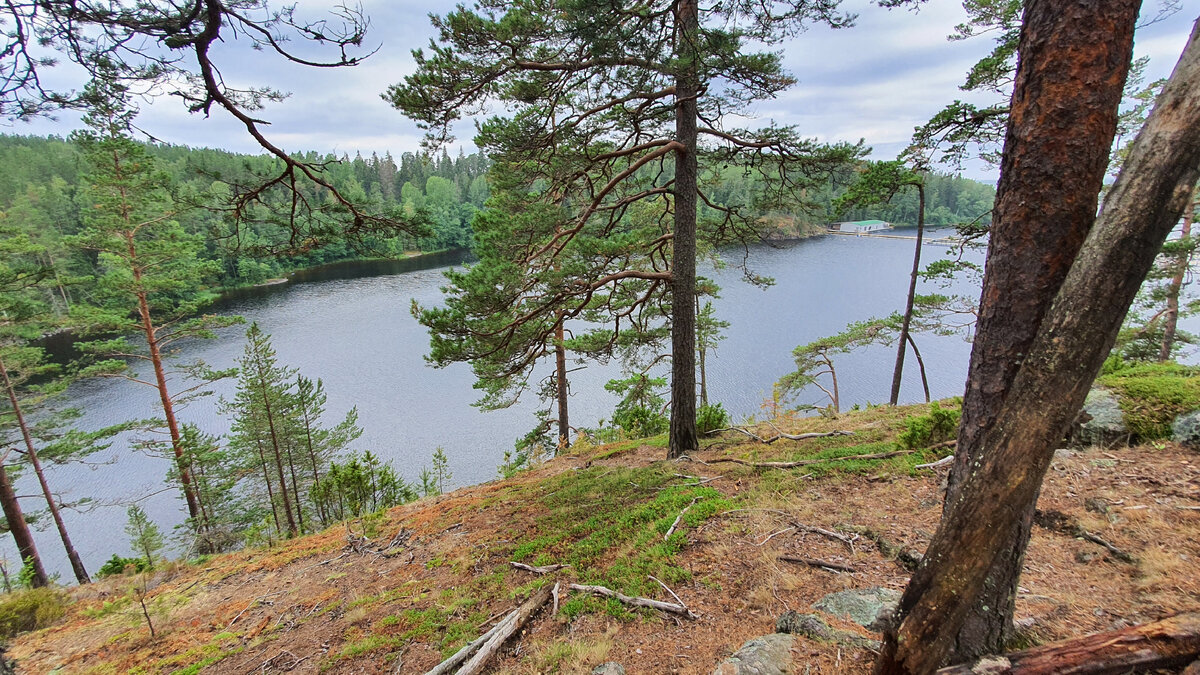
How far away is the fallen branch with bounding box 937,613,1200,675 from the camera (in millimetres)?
1599

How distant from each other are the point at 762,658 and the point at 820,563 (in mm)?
1178

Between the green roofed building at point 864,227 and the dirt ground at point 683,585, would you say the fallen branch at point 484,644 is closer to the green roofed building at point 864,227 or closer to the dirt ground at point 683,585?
the dirt ground at point 683,585

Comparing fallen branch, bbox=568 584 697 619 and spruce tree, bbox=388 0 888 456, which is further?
spruce tree, bbox=388 0 888 456

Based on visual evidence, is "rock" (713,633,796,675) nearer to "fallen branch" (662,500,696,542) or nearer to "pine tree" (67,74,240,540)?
"fallen branch" (662,500,696,542)

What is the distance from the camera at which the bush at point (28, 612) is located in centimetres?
584

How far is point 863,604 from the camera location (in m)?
2.66

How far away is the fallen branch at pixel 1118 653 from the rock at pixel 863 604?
0.77 meters

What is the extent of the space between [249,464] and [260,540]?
3024 millimetres

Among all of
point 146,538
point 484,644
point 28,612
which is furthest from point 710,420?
point 146,538

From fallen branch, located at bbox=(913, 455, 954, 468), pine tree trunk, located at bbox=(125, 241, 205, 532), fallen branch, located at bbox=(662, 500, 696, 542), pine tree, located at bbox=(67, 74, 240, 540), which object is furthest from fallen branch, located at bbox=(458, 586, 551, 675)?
pine tree trunk, located at bbox=(125, 241, 205, 532)

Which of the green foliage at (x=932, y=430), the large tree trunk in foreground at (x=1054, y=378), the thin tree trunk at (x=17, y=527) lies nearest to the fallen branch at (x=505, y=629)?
the large tree trunk in foreground at (x=1054, y=378)

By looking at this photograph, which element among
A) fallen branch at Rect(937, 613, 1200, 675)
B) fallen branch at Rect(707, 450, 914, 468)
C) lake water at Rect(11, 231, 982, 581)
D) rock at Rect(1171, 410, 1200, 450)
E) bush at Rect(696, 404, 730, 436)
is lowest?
lake water at Rect(11, 231, 982, 581)

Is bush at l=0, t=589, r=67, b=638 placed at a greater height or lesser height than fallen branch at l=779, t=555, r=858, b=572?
lesser

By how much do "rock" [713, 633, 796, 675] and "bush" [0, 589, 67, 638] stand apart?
879 centimetres
